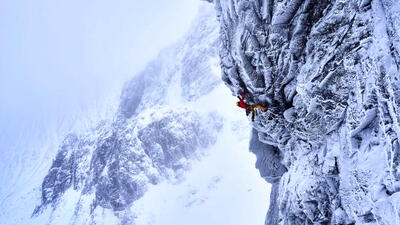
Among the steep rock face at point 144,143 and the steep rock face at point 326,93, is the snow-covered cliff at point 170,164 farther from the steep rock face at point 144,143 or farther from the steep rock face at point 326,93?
the steep rock face at point 326,93

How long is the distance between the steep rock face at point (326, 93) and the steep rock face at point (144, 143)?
93886 mm

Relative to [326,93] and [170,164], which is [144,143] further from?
[326,93]

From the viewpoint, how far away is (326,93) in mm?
10125

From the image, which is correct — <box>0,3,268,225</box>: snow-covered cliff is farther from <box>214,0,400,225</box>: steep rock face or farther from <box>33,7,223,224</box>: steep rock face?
<box>214,0,400,225</box>: steep rock face

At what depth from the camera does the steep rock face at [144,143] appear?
106 meters

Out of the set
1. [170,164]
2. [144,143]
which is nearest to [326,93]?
[170,164]

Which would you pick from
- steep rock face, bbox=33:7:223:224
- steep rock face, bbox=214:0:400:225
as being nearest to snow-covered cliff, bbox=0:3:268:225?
steep rock face, bbox=33:7:223:224

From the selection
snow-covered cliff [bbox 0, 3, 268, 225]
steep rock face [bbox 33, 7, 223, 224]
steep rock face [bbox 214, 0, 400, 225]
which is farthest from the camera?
steep rock face [bbox 33, 7, 223, 224]

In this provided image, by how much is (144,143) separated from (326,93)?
10700cm

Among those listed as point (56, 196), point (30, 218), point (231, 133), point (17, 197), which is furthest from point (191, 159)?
point (17, 197)

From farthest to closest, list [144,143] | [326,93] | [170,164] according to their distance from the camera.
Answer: [144,143] < [170,164] < [326,93]

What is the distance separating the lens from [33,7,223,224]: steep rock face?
347ft

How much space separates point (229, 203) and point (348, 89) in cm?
8090

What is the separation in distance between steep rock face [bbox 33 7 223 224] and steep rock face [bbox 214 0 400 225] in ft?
308
